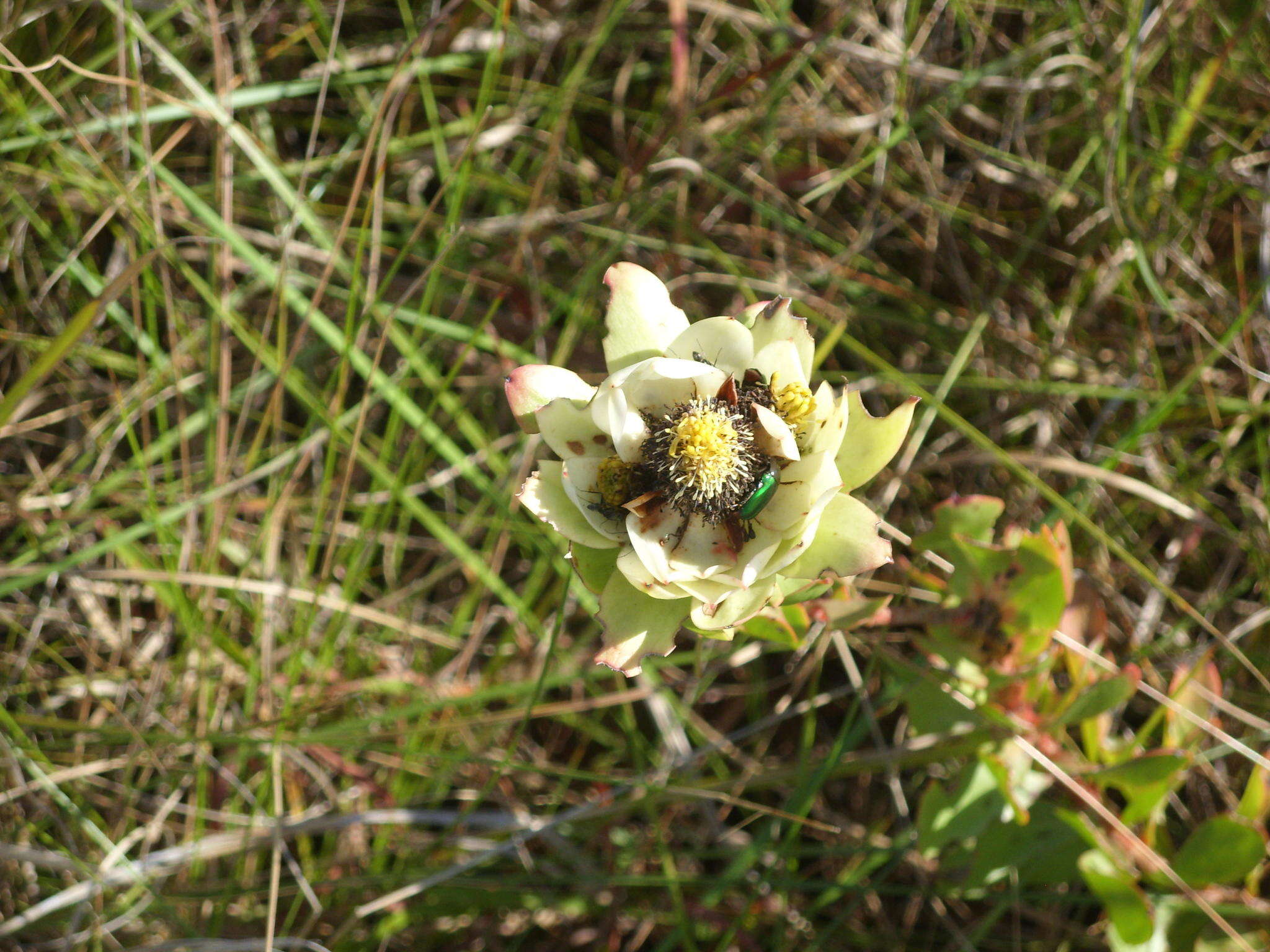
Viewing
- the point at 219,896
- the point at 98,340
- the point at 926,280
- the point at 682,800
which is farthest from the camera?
the point at 926,280

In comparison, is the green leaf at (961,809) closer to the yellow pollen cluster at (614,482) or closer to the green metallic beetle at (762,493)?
the green metallic beetle at (762,493)

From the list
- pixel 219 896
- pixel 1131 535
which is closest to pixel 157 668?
pixel 219 896

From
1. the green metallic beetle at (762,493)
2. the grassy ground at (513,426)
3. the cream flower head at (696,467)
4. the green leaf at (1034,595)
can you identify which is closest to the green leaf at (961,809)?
the grassy ground at (513,426)

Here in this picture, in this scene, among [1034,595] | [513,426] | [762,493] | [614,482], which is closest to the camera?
[762,493]

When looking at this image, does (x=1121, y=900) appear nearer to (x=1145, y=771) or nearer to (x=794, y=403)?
(x=1145, y=771)

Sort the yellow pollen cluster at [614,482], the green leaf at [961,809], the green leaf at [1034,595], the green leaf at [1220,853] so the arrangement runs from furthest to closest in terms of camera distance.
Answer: the green leaf at [961,809], the green leaf at [1220,853], the green leaf at [1034,595], the yellow pollen cluster at [614,482]

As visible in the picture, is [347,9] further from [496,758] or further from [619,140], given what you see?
[496,758]

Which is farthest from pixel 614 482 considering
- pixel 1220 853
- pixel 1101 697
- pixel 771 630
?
pixel 1220 853
